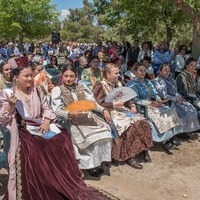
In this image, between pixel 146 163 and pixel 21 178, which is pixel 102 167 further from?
pixel 21 178

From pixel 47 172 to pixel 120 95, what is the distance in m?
1.78

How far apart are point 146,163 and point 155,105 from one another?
96cm

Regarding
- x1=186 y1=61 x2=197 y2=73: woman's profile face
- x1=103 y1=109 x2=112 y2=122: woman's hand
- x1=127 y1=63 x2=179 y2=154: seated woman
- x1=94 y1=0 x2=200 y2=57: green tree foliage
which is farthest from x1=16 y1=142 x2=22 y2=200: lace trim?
x1=94 y1=0 x2=200 y2=57: green tree foliage

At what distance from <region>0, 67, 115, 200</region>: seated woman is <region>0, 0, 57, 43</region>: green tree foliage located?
54.2ft

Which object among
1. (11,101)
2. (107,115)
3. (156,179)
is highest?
(11,101)

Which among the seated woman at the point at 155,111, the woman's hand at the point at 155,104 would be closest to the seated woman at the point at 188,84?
the seated woman at the point at 155,111

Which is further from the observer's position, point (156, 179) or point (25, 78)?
point (156, 179)

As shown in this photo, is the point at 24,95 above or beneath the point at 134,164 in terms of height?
above

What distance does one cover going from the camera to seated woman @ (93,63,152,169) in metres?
4.81

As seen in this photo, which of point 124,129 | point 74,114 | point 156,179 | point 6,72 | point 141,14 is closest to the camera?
point 74,114

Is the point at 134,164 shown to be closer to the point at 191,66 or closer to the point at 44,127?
the point at 44,127

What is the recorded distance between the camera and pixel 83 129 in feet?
14.3

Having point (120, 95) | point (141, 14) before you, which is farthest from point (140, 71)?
point (141, 14)

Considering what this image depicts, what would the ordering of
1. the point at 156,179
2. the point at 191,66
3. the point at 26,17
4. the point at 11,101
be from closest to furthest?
1. the point at 11,101
2. the point at 156,179
3. the point at 191,66
4. the point at 26,17
